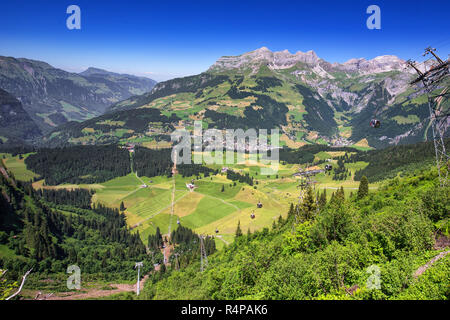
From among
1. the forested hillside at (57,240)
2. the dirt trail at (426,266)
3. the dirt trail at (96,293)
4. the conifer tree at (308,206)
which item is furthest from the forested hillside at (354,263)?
the forested hillside at (57,240)

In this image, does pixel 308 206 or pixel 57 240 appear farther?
pixel 57 240

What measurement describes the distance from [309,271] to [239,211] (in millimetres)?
150005

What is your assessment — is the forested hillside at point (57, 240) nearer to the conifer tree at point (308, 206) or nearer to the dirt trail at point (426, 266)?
A: the conifer tree at point (308, 206)

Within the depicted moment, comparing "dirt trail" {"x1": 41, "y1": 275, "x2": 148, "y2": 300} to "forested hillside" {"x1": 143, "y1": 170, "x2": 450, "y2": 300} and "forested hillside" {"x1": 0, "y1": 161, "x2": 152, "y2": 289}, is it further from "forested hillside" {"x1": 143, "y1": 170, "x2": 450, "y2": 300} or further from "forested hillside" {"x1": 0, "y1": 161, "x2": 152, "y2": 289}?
"forested hillside" {"x1": 143, "y1": 170, "x2": 450, "y2": 300}

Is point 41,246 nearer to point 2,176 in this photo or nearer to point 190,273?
point 2,176

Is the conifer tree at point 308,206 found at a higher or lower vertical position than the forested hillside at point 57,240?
higher

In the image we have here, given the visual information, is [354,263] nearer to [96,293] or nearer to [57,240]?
[96,293]

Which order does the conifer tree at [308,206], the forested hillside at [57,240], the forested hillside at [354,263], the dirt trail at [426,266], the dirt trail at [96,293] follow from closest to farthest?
the forested hillside at [354,263] → the dirt trail at [426,266] → the conifer tree at [308,206] → the dirt trail at [96,293] → the forested hillside at [57,240]

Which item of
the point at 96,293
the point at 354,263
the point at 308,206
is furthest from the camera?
the point at 96,293

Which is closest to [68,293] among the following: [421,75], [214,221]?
[214,221]

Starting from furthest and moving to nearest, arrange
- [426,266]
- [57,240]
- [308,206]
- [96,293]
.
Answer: [57,240], [96,293], [308,206], [426,266]

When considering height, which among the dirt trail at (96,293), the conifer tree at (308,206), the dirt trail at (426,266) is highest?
the dirt trail at (426,266)

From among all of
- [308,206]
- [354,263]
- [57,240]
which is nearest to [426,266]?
[354,263]

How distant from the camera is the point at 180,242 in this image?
146m
